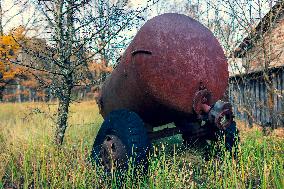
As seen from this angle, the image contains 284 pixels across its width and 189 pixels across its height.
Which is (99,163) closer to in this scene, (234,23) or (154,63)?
(154,63)

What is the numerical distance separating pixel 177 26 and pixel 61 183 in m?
2.21

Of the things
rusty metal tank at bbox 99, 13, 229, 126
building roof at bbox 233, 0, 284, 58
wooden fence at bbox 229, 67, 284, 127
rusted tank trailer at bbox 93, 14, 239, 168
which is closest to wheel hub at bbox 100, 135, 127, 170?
rusted tank trailer at bbox 93, 14, 239, 168

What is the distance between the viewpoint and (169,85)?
146 inches

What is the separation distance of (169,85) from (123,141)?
847mm

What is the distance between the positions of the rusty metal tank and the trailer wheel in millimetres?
339

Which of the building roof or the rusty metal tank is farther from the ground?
the building roof

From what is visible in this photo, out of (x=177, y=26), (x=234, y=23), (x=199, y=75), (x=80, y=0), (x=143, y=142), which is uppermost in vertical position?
(x=234, y=23)

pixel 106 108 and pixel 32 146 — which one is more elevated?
pixel 106 108

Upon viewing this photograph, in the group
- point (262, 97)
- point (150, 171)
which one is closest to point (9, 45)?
point (150, 171)

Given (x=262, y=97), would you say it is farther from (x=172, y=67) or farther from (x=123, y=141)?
(x=123, y=141)

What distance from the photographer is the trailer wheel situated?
359 centimetres

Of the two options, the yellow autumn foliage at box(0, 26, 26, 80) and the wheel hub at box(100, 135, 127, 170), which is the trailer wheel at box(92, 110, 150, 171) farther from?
the yellow autumn foliage at box(0, 26, 26, 80)

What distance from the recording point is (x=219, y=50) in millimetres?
4059

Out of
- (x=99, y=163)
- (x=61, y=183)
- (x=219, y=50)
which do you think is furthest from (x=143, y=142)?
(x=219, y=50)
